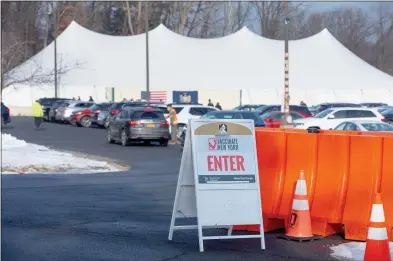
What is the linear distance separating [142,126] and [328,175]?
20973mm

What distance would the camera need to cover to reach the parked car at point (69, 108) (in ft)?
168

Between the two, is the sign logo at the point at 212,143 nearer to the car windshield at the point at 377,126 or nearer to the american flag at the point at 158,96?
the car windshield at the point at 377,126

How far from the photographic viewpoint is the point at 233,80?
63.9 m

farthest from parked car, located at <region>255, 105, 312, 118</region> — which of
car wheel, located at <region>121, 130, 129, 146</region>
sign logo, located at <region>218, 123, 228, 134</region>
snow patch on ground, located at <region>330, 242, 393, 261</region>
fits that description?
sign logo, located at <region>218, 123, 228, 134</region>

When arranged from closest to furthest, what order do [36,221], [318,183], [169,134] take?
[318,183] < [36,221] < [169,134]

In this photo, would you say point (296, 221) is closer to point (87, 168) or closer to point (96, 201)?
point (96, 201)

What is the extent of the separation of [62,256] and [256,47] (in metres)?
58.8

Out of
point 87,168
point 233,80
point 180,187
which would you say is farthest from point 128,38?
point 180,187

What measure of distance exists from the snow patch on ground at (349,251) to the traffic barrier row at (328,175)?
19cm

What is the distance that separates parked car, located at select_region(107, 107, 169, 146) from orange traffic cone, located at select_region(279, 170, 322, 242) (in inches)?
832

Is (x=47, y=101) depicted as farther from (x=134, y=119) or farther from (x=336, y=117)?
(x=336, y=117)

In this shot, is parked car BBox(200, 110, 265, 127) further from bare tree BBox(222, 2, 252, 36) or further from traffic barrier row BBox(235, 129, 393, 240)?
bare tree BBox(222, 2, 252, 36)

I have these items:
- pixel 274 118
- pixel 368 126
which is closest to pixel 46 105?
pixel 274 118

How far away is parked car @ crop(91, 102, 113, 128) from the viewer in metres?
47.1
